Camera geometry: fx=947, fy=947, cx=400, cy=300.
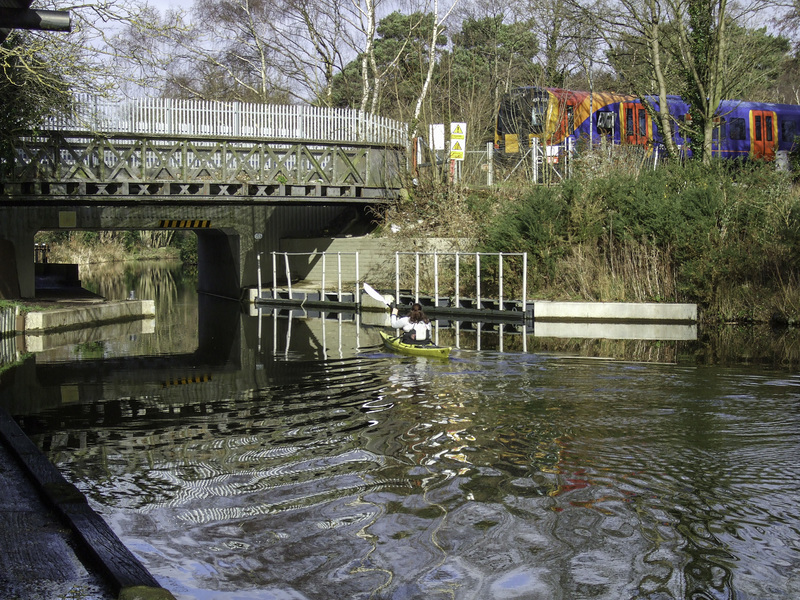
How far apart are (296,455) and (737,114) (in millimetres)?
35592

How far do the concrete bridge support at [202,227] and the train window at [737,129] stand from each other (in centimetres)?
1745

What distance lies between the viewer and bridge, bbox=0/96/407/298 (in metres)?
29.4

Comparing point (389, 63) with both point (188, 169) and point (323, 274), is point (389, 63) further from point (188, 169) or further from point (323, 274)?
point (188, 169)

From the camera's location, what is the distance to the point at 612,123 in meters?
38.6

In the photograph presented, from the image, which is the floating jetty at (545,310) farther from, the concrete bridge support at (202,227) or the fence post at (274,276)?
the concrete bridge support at (202,227)

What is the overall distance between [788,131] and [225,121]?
2514 cm

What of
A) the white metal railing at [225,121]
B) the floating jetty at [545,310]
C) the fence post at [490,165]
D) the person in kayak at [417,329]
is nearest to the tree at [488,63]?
the fence post at [490,165]

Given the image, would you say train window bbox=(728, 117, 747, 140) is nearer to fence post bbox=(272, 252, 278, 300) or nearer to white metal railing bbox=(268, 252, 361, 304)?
white metal railing bbox=(268, 252, 361, 304)

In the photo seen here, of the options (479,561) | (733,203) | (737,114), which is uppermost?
(737,114)

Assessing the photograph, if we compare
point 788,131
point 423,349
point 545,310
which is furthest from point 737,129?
point 423,349

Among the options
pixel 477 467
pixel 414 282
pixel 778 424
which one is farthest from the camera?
pixel 414 282

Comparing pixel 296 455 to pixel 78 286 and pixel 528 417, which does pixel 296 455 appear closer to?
pixel 528 417

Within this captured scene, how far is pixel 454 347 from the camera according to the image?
20.1 metres

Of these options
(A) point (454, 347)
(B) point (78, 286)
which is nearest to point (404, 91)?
(B) point (78, 286)
